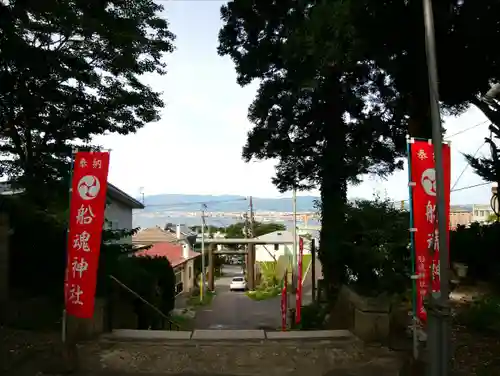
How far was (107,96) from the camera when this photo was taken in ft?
33.0

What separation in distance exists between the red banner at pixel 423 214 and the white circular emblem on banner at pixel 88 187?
3.91m

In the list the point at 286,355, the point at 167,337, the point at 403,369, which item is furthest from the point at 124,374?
the point at 403,369

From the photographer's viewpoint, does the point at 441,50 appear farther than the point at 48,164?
No

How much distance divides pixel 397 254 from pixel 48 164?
6691mm

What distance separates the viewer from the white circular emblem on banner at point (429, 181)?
581 centimetres

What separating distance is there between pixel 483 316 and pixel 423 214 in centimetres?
216

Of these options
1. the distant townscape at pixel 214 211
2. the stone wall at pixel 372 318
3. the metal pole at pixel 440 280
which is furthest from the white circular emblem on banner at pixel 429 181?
the distant townscape at pixel 214 211

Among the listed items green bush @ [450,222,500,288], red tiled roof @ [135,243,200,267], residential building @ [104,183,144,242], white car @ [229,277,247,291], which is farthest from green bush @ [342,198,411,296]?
white car @ [229,277,247,291]

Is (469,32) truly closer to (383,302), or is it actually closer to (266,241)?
(383,302)

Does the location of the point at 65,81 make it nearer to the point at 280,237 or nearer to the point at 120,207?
the point at 120,207

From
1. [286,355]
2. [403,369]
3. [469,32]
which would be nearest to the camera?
[403,369]

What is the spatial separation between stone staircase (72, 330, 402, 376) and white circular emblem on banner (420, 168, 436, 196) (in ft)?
6.80

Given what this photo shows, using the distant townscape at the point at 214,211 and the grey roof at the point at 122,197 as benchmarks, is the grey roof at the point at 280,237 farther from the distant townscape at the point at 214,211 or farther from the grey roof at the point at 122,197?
the grey roof at the point at 122,197

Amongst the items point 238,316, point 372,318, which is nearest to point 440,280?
point 372,318
